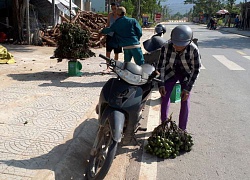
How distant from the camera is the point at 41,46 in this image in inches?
546

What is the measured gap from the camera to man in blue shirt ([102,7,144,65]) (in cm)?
655

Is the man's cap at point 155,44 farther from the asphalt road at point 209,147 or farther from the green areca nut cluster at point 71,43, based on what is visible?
the green areca nut cluster at point 71,43

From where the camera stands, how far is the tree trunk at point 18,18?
13727 millimetres

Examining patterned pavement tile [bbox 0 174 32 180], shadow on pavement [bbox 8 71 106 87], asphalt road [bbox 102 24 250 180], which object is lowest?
asphalt road [bbox 102 24 250 180]

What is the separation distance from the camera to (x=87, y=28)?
47.5ft

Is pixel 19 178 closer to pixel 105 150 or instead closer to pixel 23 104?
pixel 105 150

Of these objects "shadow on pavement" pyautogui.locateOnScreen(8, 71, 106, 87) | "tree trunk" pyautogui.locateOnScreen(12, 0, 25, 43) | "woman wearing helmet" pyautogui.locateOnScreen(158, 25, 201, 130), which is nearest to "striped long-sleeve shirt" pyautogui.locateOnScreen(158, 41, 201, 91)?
"woman wearing helmet" pyautogui.locateOnScreen(158, 25, 201, 130)

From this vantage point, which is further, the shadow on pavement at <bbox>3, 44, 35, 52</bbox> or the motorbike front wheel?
the shadow on pavement at <bbox>3, 44, 35, 52</bbox>

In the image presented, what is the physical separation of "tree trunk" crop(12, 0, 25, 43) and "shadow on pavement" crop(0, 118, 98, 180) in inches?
443

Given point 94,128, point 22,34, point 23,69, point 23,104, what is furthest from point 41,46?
point 94,128

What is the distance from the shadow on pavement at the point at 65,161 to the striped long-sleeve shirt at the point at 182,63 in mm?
1388

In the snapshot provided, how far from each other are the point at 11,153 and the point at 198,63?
264cm

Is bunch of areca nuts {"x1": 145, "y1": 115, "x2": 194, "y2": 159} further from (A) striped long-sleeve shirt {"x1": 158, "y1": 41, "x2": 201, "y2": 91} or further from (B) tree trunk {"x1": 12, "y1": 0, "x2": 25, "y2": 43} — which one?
(B) tree trunk {"x1": 12, "y1": 0, "x2": 25, "y2": 43}

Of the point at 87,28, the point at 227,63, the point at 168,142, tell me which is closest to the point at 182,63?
the point at 168,142
